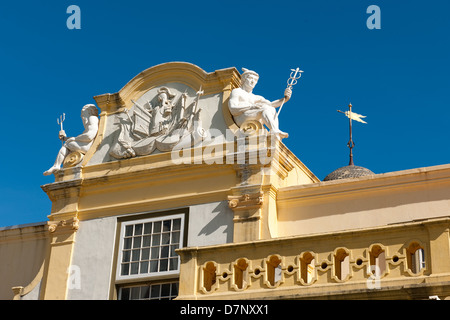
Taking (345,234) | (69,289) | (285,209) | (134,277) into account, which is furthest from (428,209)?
(69,289)

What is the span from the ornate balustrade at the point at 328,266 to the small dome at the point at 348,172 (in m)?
9.14

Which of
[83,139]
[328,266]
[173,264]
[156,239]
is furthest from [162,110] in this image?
[328,266]

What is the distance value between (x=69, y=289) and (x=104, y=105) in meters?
4.63

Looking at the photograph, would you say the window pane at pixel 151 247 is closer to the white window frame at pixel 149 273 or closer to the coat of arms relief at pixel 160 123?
the white window frame at pixel 149 273

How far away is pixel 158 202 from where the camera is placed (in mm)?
18641

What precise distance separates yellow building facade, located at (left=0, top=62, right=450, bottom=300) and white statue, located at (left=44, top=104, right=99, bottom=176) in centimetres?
14

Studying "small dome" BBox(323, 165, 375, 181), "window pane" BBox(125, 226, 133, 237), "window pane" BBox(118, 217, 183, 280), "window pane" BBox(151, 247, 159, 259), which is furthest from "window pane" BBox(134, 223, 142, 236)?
"small dome" BBox(323, 165, 375, 181)

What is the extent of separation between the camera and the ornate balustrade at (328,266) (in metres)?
11.7

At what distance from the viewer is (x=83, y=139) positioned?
20.3 meters

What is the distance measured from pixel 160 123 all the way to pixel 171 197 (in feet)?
6.54

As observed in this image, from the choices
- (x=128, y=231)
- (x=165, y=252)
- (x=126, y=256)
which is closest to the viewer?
(x=165, y=252)

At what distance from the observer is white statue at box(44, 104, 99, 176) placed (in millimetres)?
20266

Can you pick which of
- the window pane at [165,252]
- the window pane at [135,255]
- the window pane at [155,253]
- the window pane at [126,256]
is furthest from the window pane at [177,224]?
the window pane at [126,256]

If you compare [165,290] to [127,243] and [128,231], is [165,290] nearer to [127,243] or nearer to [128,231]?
[127,243]
